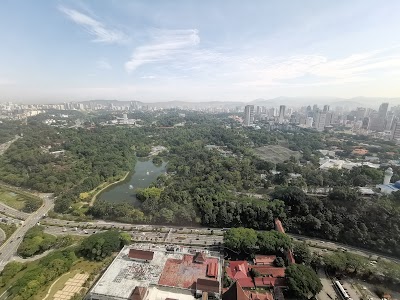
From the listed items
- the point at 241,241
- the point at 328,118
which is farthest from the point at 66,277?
the point at 328,118

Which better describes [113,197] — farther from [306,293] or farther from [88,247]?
[306,293]

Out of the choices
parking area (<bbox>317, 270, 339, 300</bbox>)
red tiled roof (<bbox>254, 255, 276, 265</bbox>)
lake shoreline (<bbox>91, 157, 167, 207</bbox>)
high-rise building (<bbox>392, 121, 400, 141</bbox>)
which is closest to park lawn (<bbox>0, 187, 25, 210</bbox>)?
lake shoreline (<bbox>91, 157, 167, 207</bbox>)

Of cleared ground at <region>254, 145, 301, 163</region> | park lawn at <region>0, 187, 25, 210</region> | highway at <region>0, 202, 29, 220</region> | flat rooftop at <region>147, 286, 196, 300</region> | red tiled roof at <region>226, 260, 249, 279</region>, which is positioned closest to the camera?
flat rooftop at <region>147, 286, 196, 300</region>

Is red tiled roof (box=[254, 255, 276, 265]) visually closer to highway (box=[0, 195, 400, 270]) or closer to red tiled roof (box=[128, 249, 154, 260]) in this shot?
highway (box=[0, 195, 400, 270])

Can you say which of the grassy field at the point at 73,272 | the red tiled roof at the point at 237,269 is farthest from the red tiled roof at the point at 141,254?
the red tiled roof at the point at 237,269

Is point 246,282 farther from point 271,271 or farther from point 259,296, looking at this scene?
point 271,271

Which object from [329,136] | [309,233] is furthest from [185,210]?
[329,136]
